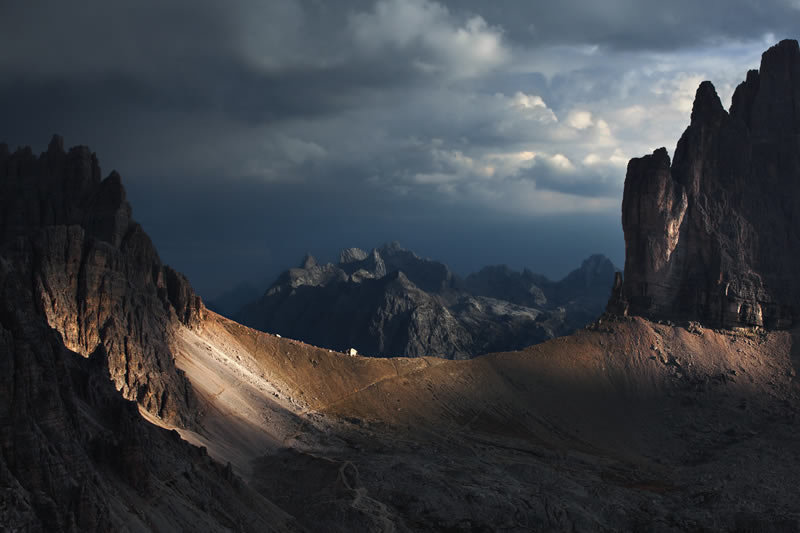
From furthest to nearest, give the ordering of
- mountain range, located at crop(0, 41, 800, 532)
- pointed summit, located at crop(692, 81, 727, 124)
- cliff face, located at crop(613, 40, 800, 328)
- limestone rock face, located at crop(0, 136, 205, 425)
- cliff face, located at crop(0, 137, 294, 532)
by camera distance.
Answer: pointed summit, located at crop(692, 81, 727, 124) → cliff face, located at crop(613, 40, 800, 328) → limestone rock face, located at crop(0, 136, 205, 425) → mountain range, located at crop(0, 41, 800, 532) → cliff face, located at crop(0, 137, 294, 532)

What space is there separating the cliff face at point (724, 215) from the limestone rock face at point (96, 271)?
3295 inches

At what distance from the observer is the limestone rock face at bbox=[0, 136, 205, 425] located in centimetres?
8031

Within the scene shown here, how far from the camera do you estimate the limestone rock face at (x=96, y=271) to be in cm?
8031

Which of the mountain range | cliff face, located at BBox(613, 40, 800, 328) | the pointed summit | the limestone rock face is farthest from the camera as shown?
the pointed summit

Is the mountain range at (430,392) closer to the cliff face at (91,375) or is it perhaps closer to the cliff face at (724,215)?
the cliff face at (91,375)

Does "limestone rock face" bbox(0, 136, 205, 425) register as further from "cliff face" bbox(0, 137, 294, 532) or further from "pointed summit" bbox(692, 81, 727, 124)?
"pointed summit" bbox(692, 81, 727, 124)

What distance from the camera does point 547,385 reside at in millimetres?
122250

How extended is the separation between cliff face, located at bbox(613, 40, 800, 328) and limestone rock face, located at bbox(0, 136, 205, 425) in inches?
3295

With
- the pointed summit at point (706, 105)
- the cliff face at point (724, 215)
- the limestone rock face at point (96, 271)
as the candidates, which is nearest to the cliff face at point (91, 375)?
the limestone rock face at point (96, 271)

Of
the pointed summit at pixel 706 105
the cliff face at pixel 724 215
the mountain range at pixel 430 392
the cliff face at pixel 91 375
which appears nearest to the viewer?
the cliff face at pixel 91 375

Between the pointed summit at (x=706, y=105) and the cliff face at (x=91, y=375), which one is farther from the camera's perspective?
the pointed summit at (x=706, y=105)

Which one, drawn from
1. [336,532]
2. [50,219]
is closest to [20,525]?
[336,532]

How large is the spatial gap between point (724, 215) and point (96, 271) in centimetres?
11588

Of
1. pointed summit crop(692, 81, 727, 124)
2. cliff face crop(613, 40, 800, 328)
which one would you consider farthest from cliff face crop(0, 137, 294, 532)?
pointed summit crop(692, 81, 727, 124)
